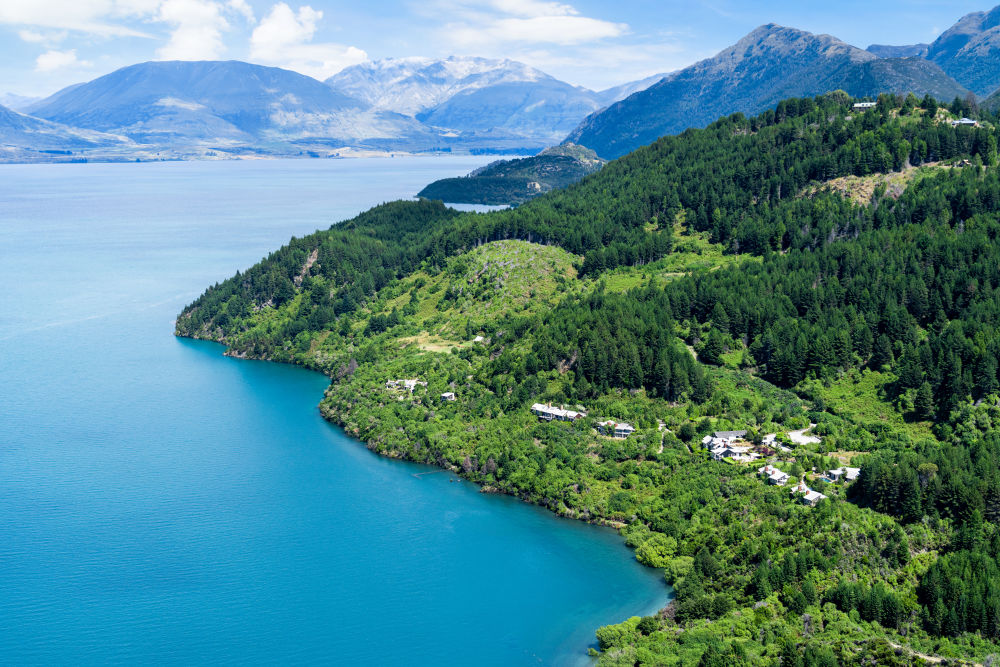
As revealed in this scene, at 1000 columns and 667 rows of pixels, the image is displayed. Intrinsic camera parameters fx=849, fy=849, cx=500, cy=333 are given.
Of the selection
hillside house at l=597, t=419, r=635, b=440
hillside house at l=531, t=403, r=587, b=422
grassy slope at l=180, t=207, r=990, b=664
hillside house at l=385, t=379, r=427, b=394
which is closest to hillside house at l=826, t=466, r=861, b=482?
grassy slope at l=180, t=207, r=990, b=664

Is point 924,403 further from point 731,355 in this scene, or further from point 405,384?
point 405,384

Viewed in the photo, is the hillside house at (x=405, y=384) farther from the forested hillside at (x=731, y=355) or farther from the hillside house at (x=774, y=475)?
the hillside house at (x=774, y=475)

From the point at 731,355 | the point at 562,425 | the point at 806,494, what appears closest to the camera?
the point at 806,494

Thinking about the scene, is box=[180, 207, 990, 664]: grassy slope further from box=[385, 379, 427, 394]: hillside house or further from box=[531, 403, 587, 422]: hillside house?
box=[385, 379, 427, 394]: hillside house

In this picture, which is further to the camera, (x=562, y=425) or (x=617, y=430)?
(x=562, y=425)

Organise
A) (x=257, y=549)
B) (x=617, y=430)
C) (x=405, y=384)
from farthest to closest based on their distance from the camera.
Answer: (x=405, y=384) < (x=617, y=430) < (x=257, y=549)

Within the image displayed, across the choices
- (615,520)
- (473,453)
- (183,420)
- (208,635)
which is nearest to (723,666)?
(615,520)

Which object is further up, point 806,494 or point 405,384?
point 405,384

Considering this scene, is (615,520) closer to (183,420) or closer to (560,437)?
(560,437)

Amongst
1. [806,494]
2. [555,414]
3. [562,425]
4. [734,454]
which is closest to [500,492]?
[562,425]
